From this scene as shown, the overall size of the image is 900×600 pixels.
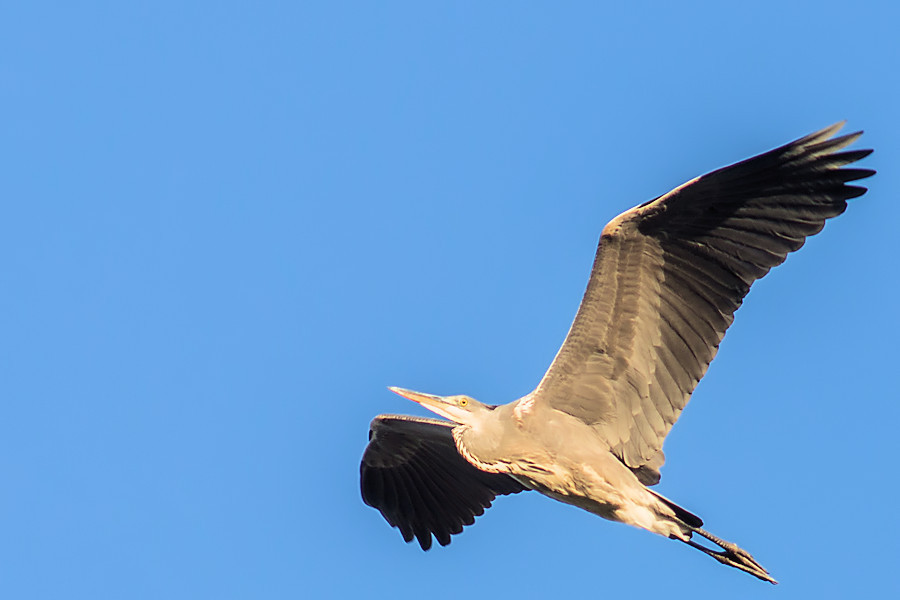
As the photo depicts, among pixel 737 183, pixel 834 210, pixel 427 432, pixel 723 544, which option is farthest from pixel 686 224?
pixel 427 432

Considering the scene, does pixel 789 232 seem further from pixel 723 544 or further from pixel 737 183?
pixel 723 544

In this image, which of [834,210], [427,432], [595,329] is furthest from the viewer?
[427,432]

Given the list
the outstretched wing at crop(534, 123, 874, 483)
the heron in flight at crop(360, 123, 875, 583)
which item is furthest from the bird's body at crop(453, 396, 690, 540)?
the outstretched wing at crop(534, 123, 874, 483)

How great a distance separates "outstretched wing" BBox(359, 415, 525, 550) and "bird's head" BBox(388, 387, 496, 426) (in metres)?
1.63

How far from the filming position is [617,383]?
31.8 feet

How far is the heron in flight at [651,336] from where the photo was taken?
8.86 m

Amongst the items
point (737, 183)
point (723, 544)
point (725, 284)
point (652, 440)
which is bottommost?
point (723, 544)

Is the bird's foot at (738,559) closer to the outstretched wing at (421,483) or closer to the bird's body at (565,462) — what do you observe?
the bird's body at (565,462)

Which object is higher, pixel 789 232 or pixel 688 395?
pixel 789 232

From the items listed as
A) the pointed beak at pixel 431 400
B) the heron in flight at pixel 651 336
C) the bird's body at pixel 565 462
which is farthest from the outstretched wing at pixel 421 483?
the bird's body at pixel 565 462

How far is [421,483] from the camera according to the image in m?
12.1

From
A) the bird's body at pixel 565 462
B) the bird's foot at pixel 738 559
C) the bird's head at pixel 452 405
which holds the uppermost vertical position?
the bird's head at pixel 452 405

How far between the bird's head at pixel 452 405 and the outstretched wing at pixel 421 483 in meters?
1.63

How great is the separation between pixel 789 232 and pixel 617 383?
5.92ft
